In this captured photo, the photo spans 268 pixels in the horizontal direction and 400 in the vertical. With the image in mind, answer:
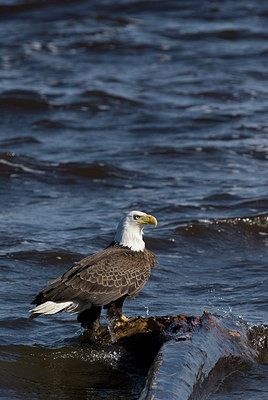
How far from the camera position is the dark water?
22.6ft

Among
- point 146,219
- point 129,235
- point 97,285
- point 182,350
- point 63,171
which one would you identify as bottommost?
point 63,171

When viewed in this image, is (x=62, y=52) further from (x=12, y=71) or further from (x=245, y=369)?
(x=245, y=369)

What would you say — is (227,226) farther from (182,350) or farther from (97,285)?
(182,350)

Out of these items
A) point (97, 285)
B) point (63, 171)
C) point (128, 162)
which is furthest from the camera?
point (128, 162)

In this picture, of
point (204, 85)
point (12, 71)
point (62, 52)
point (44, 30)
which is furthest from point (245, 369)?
point (44, 30)

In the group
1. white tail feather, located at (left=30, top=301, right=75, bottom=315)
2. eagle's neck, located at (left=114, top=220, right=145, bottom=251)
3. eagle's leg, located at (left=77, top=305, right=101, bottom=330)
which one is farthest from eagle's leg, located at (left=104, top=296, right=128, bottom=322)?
eagle's neck, located at (left=114, top=220, right=145, bottom=251)

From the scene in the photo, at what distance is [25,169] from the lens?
11750mm

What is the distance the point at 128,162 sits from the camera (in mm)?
12180

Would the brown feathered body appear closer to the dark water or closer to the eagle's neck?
the eagle's neck

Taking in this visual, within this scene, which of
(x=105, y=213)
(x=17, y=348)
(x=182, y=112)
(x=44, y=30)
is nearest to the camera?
(x=17, y=348)

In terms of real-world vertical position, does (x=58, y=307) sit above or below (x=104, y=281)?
below

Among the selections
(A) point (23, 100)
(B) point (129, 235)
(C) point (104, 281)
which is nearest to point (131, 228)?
(B) point (129, 235)

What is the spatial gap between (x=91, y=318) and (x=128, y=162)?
5654 mm

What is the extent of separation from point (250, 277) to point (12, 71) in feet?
33.9
